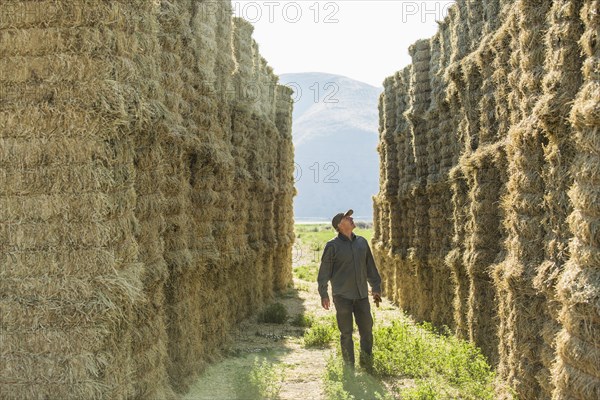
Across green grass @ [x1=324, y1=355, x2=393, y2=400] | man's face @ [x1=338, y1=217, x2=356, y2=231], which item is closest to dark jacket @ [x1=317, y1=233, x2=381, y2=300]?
man's face @ [x1=338, y1=217, x2=356, y2=231]

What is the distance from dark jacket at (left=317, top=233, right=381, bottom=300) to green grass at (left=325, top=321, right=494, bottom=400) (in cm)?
118

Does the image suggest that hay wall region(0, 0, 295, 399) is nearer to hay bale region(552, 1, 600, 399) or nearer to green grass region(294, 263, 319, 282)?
hay bale region(552, 1, 600, 399)

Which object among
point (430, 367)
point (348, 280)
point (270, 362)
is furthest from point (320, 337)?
point (348, 280)

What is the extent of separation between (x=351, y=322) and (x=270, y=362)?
2.01m

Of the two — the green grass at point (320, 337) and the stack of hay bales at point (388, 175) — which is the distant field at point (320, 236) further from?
the green grass at point (320, 337)

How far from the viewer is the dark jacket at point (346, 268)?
9.75 m

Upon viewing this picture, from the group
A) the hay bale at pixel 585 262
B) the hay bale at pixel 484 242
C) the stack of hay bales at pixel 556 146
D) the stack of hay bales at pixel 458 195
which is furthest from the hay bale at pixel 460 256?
the hay bale at pixel 585 262

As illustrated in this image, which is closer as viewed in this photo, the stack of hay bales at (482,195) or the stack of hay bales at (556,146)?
the stack of hay bales at (556,146)

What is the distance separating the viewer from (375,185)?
194250 mm

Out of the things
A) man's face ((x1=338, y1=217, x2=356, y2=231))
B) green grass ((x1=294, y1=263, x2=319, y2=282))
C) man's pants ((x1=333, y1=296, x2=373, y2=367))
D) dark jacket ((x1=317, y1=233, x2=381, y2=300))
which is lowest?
green grass ((x1=294, y1=263, x2=319, y2=282))

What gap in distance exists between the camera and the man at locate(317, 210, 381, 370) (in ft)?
32.1

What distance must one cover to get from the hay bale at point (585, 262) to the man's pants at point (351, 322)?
4601 mm

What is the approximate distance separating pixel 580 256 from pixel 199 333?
6572 mm

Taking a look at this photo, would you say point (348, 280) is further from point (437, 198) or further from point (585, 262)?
point (437, 198)
